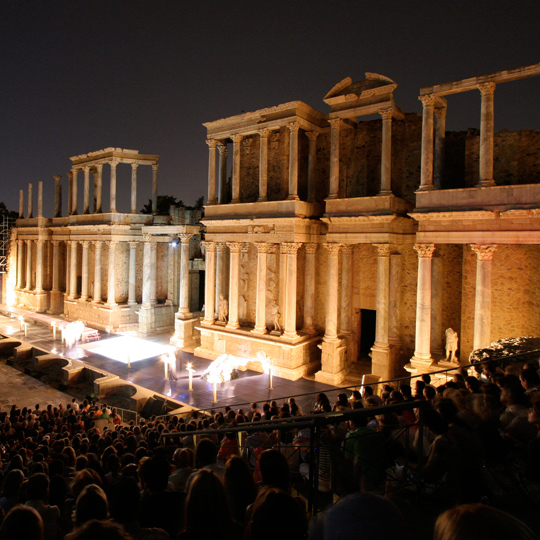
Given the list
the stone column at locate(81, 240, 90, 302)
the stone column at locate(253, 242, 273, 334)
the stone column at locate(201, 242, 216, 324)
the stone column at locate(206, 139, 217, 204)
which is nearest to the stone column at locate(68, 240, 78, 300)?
the stone column at locate(81, 240, 90, 302)

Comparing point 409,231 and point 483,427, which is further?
point 409,231

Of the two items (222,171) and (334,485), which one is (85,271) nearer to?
(222,171)

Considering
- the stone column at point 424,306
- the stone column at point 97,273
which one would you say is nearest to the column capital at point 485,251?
the stone column at point 424,306

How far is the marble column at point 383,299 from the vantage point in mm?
17656

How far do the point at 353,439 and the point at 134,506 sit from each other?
2741 millimetres

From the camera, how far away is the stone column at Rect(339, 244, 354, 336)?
1984 centimetres

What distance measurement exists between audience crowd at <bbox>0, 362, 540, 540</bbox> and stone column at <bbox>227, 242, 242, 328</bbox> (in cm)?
1384

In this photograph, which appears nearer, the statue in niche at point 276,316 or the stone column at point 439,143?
the stone column at point 439,143

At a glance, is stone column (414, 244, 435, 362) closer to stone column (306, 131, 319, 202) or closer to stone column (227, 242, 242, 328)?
stone column (306, 131, 319, 202)

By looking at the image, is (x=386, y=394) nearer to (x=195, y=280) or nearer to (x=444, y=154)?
(x=444, y=154)

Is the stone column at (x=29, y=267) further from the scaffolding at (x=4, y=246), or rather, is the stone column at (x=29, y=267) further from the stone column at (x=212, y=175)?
the stone column at (x=212, y=175)

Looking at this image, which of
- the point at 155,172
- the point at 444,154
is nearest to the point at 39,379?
the point at 155,172

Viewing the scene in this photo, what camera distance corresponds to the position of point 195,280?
3019 cm

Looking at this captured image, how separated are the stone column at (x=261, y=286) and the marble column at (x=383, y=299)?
554 cm
